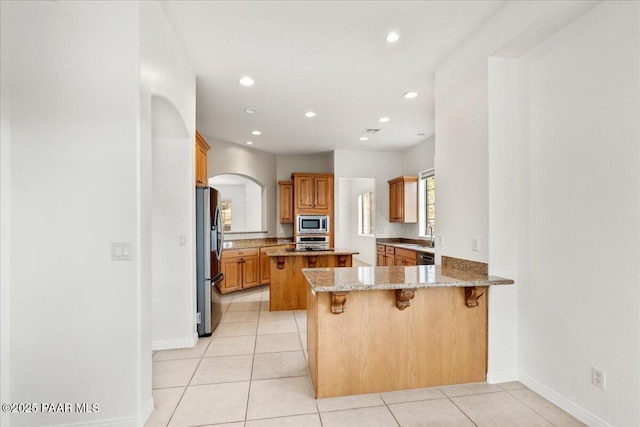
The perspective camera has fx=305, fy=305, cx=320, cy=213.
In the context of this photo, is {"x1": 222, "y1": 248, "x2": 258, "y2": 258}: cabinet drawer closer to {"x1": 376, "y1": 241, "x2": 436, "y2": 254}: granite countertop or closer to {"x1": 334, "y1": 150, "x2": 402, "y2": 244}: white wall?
{"x1": 334, "y1": 150, "x2": 402, "y2": 244}: white wall

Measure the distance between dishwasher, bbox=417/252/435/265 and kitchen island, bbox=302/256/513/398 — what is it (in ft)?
6.95

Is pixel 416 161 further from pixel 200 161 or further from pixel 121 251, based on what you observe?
pixel 121 251

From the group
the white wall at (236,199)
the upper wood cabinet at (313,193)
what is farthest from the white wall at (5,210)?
the white wall at (236,199)

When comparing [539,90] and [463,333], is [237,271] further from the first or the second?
[539,90]

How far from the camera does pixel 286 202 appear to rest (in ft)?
22.4

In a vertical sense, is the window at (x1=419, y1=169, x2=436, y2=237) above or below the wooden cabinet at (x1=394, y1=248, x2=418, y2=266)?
above

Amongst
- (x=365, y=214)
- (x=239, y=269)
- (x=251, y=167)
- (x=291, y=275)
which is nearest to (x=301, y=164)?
(x=251, y=167)

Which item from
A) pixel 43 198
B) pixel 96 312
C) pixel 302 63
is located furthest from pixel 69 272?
pixel 302 63

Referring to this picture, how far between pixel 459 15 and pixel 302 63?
144cm

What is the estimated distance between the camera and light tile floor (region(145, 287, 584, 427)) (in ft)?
6.47

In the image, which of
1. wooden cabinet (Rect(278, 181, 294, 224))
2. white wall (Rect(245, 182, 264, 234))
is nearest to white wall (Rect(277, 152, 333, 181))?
wooden cabinet (Rect(278, 181, 294, 224))

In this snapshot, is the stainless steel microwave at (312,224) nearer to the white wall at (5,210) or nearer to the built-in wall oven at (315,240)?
the built-in wall oven at (315,240)

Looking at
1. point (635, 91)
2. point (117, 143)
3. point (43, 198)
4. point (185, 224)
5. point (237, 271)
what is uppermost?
point (635, 91)

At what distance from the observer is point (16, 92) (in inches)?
70.6
